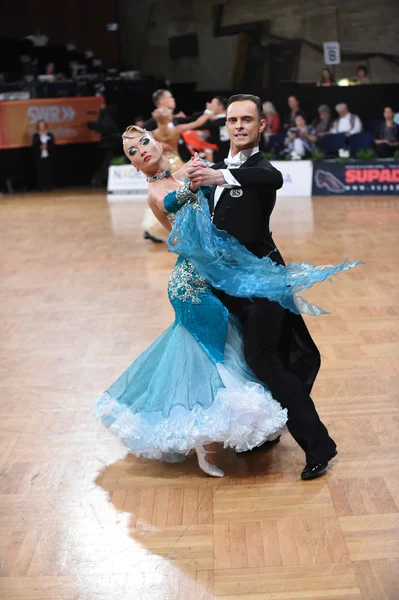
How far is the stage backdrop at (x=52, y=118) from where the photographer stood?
1357 cm

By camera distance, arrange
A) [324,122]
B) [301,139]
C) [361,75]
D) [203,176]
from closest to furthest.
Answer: [203,176], [301,139], [324,122], [361,75]

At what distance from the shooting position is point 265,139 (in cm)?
1241

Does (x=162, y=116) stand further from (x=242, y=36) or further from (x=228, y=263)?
(x=242, y=36)

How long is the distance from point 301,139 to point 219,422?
9458mm

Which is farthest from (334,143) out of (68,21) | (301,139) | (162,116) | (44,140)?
(68,21)

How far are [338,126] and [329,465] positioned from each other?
31.4 ft

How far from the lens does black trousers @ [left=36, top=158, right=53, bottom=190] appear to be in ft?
45.4

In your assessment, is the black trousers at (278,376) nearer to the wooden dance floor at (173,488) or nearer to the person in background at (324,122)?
the wooden dance floor at (173,488)

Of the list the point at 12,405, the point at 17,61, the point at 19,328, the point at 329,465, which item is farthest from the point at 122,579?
the point at 17,61

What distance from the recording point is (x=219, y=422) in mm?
3023

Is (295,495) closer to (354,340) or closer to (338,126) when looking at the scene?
(354,340)

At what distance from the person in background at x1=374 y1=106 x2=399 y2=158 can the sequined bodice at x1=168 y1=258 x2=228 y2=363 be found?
896cm

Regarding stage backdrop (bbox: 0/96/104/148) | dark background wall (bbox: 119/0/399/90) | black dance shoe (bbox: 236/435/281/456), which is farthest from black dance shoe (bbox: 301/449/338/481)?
dark background wall (bbox: 119/0/399/90)

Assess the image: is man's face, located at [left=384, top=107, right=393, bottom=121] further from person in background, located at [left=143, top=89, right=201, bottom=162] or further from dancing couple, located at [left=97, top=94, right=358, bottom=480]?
dancing couple, located at [left=97, top=94, right=358, bottom=480]
